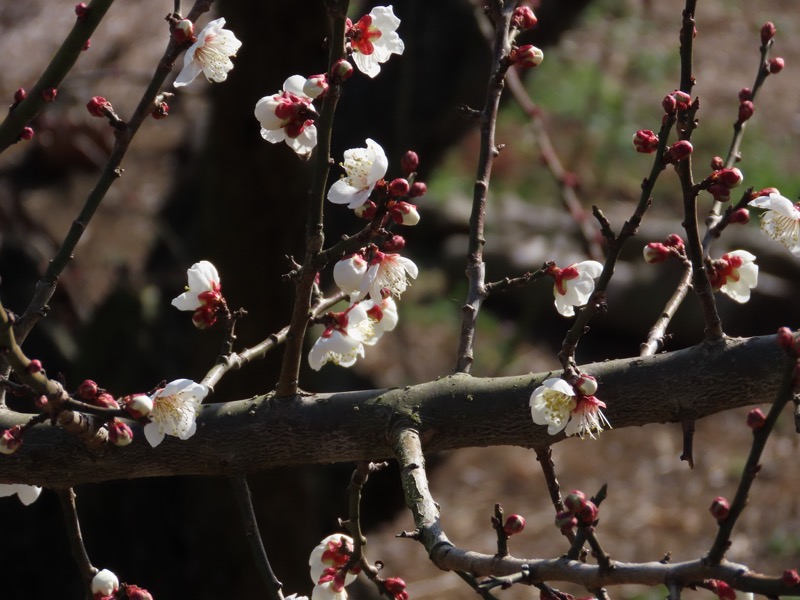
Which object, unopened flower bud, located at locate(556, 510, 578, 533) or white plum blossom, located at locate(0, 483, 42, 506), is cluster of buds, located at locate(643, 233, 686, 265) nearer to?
unopened flower bud, located at locate(556, 510, 578, 533)

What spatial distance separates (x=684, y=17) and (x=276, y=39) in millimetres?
2119

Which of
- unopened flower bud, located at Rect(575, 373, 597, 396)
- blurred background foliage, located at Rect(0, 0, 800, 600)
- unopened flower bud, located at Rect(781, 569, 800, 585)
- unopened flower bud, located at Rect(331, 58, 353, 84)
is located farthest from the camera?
blurred background foliage, located at Rect(0, 0, 800, 600)

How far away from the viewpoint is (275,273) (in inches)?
127

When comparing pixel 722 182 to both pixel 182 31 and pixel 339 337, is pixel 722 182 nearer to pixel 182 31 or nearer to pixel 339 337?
pixel 339 337

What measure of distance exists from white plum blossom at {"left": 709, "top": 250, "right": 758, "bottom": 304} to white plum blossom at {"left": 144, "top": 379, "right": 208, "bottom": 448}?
2.44 ft

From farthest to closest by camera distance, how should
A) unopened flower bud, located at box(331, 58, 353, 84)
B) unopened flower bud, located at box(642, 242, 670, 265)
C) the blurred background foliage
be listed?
1. the blurred background foliage
2. unopened flower bud, located at box(642, 242, 670, 265)
3. unopened flower bud, located at box(331, 58, 353, 84)

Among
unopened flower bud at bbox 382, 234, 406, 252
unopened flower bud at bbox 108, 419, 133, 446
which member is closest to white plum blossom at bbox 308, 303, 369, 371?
unopened flower bud at bbox 382, 234, 406, 252

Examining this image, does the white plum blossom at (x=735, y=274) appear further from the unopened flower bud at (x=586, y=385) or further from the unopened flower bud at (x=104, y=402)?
the unopened flower bud at (x=104, y=402)

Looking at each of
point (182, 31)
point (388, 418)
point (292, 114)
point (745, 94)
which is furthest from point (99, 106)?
point (745, 94)

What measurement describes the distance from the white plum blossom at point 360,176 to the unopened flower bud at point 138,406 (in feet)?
1.07

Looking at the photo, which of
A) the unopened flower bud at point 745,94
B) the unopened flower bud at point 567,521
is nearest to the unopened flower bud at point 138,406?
the unopened flower bud at point 567,521

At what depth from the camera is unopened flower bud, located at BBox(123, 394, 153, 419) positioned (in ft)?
3.83

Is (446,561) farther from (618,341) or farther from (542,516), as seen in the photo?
(618,341)

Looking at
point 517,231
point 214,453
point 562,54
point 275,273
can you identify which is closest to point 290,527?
point 275,273
